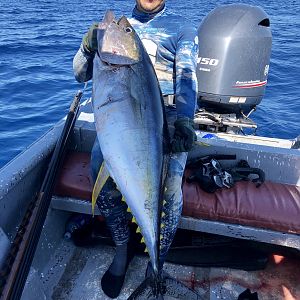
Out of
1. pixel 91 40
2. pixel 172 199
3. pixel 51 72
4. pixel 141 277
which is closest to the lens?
pixel 91 40

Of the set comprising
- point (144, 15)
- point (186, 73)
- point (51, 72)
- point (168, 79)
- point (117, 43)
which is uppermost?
point (117, 43)

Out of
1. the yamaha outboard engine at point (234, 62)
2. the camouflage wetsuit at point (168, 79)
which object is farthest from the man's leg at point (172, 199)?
the yamaha outboard engine at point (234, 62)

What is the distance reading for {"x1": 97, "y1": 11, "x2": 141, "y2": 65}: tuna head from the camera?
7.53 ft

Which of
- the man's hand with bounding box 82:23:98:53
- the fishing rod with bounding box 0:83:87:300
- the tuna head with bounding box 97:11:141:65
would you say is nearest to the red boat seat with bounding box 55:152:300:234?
the fishing rod with bounding box 0:83:87:300

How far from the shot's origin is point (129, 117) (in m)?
2.28

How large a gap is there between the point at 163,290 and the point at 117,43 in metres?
1.85

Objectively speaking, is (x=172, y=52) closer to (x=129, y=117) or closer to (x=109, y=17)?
(x=109, y=17)

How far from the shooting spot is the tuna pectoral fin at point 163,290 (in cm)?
279

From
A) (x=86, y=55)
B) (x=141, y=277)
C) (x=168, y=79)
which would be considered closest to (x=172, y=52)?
(x=168, y=79)

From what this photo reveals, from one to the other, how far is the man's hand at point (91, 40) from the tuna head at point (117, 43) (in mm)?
205

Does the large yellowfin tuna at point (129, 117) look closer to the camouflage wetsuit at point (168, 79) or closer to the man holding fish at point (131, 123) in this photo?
the man holding fish at point (131, 123)

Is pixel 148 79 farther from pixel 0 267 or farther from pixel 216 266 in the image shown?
Answer: pixel 216 266

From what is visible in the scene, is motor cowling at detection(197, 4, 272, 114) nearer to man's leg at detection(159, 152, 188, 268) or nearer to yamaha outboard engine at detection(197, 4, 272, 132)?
yamaha outboard engine at detection(197, 4, 272, 132)

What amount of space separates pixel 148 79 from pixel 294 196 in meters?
1.72
